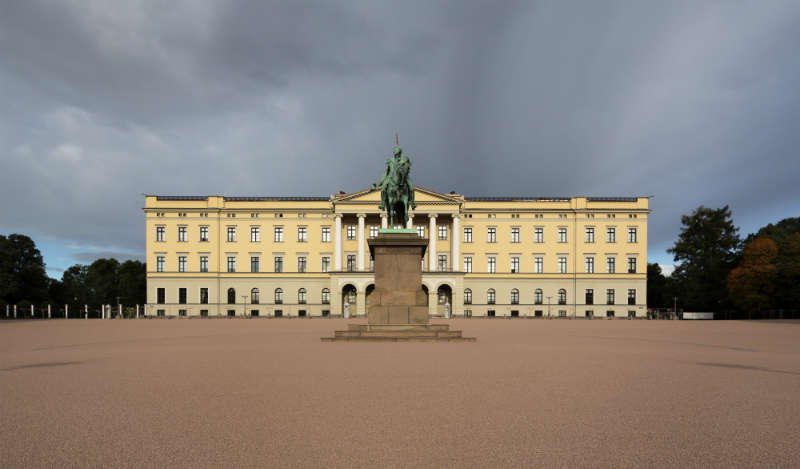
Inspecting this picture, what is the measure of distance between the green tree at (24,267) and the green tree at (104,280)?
71.3 feet

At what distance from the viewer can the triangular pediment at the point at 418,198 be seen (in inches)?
2482

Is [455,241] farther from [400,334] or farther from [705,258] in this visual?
[400,334]

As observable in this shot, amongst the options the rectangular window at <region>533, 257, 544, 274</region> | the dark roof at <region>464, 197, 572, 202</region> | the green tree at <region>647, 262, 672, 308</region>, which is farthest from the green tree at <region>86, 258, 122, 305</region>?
the green tree at <region>647, 262, 672, 308</region>

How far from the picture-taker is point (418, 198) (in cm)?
6325

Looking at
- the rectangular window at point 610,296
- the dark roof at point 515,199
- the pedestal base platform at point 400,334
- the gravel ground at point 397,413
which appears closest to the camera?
the gravel ground at point 397,413

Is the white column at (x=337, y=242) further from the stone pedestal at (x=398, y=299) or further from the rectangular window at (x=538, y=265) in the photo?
the stone pedestal at (x=398, y=299)

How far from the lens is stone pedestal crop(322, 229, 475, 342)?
16.7 m

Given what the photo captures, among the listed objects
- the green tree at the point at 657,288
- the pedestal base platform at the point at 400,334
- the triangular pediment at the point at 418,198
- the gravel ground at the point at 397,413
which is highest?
the triangular pediment at the point at 418,198

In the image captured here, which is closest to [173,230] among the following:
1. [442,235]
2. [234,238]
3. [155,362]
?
[234,238]

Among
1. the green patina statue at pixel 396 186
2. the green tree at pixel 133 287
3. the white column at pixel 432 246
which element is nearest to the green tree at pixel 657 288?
the white column at pixel 432 246

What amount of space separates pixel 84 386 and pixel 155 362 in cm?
328

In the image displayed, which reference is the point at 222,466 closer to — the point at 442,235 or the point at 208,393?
the point at 208,393

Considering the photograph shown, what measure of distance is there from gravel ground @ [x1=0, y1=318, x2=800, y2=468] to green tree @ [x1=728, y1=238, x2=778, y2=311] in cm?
5431

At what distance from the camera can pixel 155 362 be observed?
12055 mm
